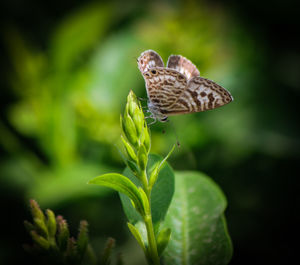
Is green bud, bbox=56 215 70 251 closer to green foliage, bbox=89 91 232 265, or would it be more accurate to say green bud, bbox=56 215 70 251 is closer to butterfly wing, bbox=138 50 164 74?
green foliage, bbox=89 91 232 265

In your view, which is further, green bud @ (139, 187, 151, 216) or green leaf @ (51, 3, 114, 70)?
green leaf @ (51, 3, 114, 70)

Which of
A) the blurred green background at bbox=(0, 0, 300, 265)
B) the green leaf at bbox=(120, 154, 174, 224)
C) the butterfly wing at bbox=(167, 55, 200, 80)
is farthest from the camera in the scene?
the blurred green background at bbox=(0, 0, 300, 265)

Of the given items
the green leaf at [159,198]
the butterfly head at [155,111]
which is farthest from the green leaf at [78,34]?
the green leaf at [159,198]

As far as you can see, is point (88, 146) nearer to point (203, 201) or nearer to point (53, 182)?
point (53, 182)

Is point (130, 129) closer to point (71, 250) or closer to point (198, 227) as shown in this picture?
point (71, 250)

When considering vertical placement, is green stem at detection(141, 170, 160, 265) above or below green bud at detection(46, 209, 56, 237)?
below

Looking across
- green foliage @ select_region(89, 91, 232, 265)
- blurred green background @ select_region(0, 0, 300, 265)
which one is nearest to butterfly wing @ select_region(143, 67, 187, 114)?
green foliage @ select_region(89, 91, 232, 265)
